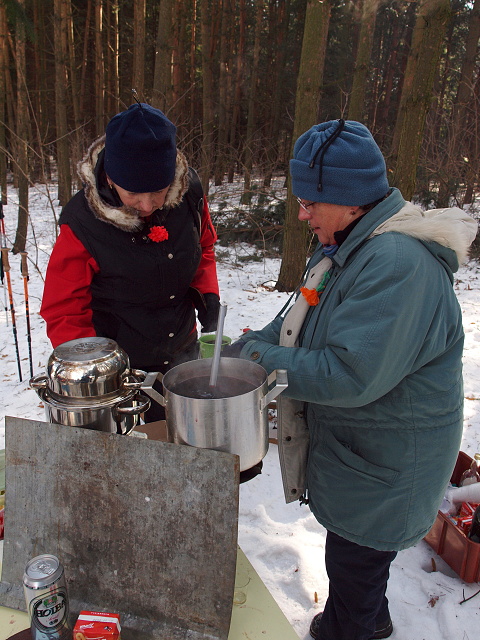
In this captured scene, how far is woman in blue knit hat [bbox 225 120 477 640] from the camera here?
4.43ft

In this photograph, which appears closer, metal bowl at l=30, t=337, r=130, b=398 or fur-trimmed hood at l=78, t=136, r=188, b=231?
metal bowl at l=30, t=337, r=130, b=398

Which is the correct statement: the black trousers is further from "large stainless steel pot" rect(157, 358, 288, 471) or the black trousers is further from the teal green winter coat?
"large stainless steel pot" rect(157, 358, 288, 471)

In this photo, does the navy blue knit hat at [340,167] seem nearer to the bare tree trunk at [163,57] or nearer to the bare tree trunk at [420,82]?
the bare tree trunk at [420,82]

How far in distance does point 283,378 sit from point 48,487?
679mm

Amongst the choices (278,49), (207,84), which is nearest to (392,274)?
(207,84)

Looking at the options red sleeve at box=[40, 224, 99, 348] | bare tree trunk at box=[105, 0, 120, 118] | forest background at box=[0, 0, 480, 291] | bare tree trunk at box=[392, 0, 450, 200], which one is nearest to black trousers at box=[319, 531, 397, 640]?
red sleeve at box=[40, 224, 99, 348]

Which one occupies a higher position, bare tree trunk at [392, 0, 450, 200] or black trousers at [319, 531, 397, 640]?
bare tree trunk at [392, 0, 450, 200]

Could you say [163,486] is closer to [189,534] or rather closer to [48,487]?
[189,534]

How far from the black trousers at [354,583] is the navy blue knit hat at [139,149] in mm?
1572

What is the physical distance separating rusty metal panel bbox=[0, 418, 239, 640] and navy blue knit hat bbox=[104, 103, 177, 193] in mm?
1067

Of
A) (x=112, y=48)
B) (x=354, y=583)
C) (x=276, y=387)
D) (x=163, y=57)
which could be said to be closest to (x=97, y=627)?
(x=276, y=387)

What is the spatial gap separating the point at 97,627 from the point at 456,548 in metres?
2.21

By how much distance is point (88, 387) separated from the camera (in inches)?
48.8

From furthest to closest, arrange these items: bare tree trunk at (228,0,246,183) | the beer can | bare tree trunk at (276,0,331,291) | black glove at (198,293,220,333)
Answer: bare tree trunk at (228,0,246,183), bare tree trunk at (276,0,331,291), black glove at (198,293,220,333), the beer can
